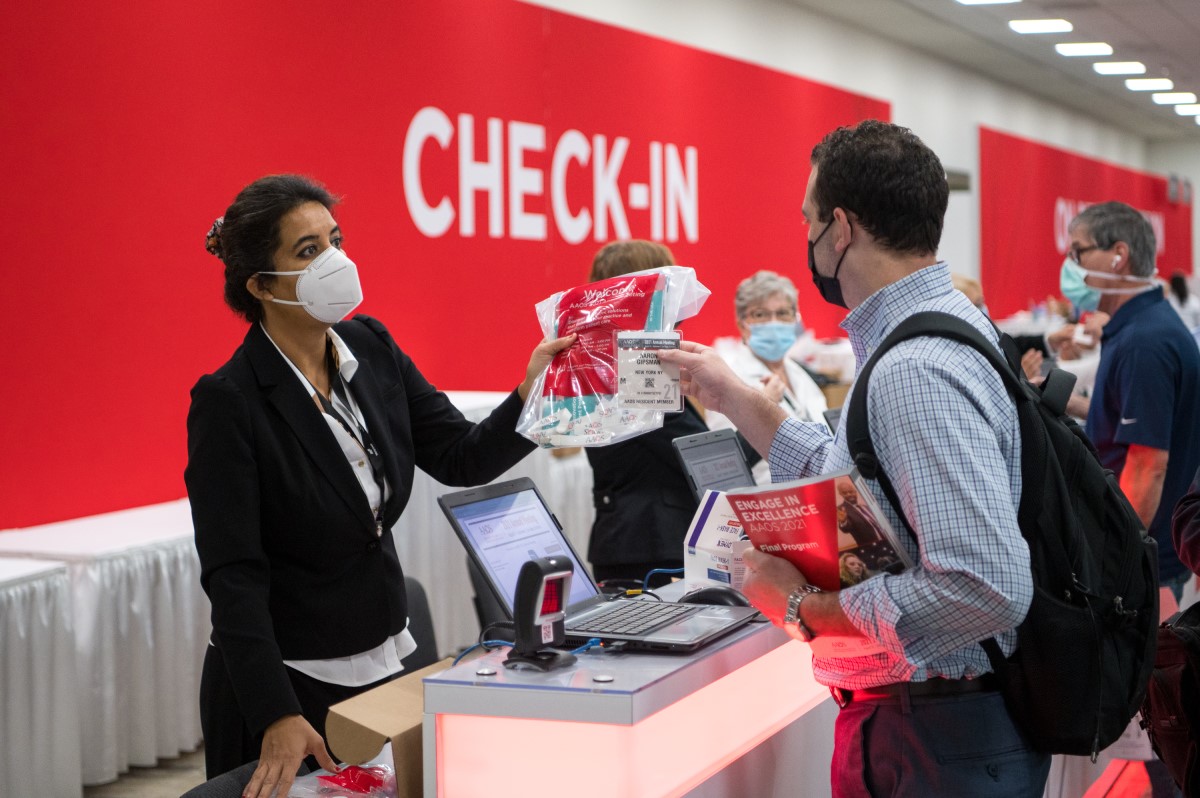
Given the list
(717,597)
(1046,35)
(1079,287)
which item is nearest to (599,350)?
(717,597)

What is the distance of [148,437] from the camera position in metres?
4.72

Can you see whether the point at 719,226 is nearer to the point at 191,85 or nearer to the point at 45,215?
the point at 191,85

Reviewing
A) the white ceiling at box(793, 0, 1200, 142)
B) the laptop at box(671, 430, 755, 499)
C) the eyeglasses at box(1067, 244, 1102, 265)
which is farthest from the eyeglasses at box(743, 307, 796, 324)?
the white ceiling at box(793, 0, 1200, 142)

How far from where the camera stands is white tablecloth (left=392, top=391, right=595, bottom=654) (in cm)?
510

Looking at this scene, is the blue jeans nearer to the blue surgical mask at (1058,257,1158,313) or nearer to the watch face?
the watch face

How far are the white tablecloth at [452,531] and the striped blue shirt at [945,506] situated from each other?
3450mm

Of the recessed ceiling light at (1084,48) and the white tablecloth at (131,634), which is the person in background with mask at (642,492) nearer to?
the white tablecloth at (131,634)

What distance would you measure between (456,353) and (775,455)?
14.1 feet

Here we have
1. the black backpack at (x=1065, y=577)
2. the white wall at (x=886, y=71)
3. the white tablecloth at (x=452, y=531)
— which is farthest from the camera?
the white wall at (x=886, y=71)

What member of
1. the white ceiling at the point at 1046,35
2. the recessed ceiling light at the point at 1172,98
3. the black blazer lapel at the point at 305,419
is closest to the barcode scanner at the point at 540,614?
the black blazer lapel at the point at 305,419

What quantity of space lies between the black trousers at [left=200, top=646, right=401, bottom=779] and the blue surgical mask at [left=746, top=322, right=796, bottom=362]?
2.50 m

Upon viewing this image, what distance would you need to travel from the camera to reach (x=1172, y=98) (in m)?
16.0

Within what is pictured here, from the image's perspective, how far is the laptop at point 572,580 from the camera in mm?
1946

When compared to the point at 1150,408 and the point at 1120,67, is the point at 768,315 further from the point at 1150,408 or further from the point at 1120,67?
the point at 1120,67
